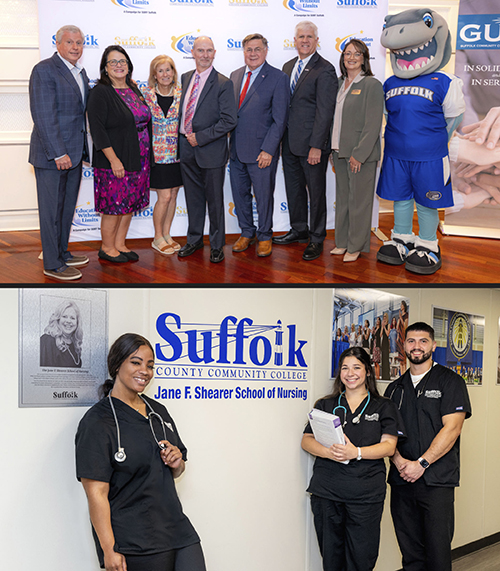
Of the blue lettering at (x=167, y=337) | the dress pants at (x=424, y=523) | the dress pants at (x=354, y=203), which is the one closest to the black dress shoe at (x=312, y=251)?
the dress pants at (x=354, y=203)

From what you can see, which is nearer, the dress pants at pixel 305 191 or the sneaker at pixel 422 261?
the sneaker at pixel 422 261

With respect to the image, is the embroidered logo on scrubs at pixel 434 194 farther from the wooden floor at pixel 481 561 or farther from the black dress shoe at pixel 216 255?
the wooden floor at pixel 481 561

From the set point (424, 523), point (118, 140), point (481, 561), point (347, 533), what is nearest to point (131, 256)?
point (118, 140)

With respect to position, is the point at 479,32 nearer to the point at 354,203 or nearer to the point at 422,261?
the point at 354,203

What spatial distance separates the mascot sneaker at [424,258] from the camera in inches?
164

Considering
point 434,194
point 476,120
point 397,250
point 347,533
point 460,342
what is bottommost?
point 347,533

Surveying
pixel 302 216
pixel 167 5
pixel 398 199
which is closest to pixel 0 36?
pixel 167 5

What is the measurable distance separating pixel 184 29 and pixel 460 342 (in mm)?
3337

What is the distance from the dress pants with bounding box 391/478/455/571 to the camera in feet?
10.7

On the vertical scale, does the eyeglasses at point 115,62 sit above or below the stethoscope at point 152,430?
above

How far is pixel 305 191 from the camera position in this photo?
4.61 m

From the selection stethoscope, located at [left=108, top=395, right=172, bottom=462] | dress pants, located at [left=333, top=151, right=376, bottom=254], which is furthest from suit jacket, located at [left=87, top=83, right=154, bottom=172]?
stethoscope, located at [left=108, top=395, right=172, bottom=462]

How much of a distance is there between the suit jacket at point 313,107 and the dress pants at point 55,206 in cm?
156

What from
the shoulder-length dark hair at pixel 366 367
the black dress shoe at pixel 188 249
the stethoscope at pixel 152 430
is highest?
the black dress shoe at pixel 188 249
